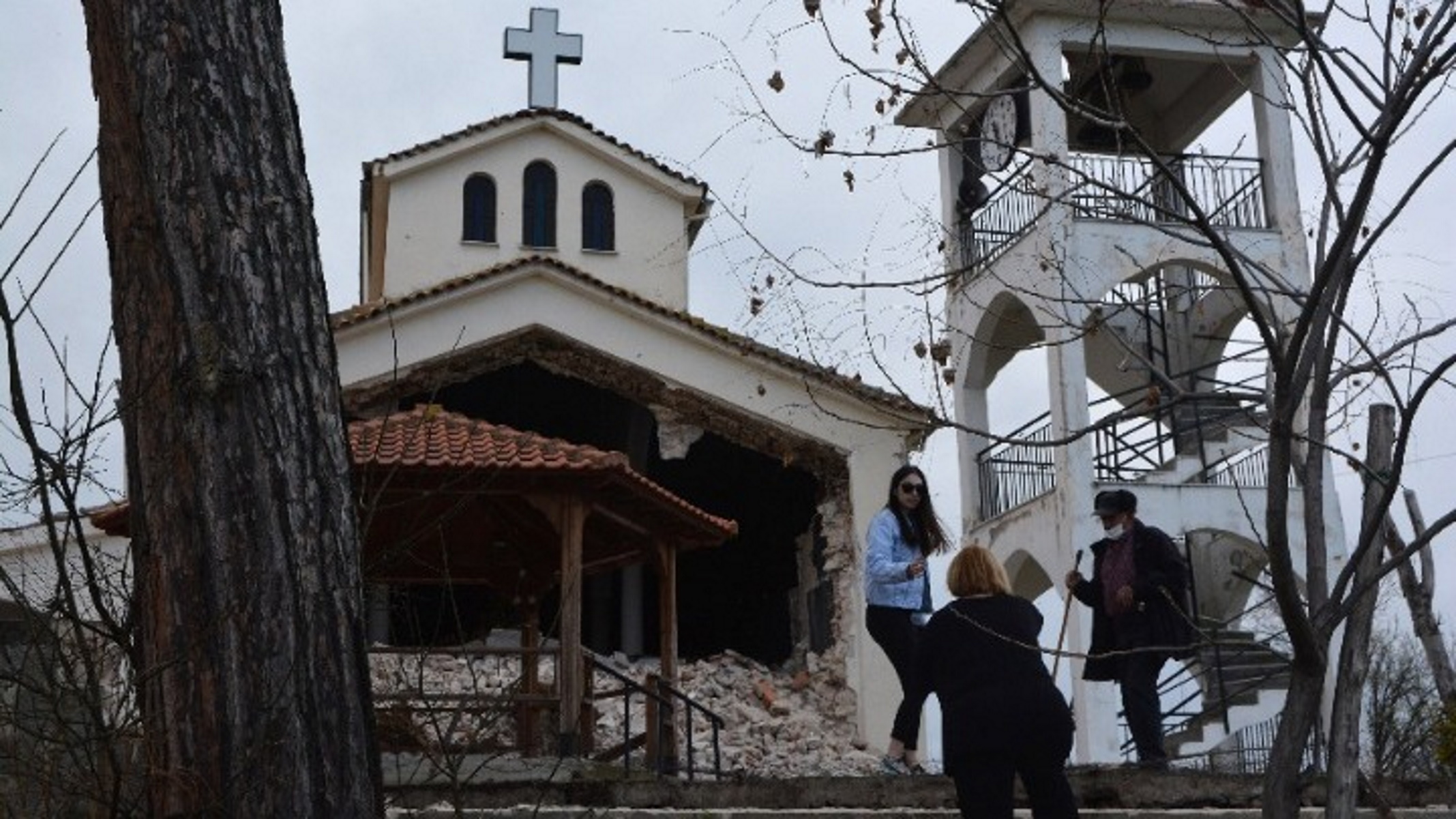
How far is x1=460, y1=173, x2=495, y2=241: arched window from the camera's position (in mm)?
21000

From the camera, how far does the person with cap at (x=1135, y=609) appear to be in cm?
882

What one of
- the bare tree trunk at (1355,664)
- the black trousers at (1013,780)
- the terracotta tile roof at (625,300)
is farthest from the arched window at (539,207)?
the bare tree trunk at (1355,664)

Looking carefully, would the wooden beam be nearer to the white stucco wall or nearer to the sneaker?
the sneaker

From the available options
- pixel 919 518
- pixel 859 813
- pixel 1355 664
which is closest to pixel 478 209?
pixel 919 518

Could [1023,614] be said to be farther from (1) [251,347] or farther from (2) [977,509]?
(2) [977,509]

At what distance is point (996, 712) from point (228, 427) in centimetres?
325

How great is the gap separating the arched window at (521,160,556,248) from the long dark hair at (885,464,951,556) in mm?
12364

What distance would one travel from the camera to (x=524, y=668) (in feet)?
37.7

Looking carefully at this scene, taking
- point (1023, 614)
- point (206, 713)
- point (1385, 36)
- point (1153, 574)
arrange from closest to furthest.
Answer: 1. point (206, 713)
2. point (1385, 36)
3. point (1023, 614)
4. point (1153, 574)

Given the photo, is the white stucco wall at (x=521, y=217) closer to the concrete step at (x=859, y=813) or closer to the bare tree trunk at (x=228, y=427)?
the concrete step at (x=859, y=813)

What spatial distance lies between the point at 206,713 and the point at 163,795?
198 millimetres

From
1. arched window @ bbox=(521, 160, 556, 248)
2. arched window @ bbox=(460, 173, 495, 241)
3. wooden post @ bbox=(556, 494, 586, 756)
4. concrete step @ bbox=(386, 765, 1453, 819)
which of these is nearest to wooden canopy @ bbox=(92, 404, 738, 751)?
wooden post @ bbox=(556, 494, 586, 756)

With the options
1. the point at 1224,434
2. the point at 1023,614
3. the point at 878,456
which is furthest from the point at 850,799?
the point at 1224,434

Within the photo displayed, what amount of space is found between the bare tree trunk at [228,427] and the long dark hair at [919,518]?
16.1 ft
